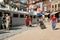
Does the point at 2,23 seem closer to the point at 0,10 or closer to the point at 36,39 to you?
the point at 0,10

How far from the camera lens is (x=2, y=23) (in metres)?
23.6

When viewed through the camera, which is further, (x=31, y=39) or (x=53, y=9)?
(x=53, y=9)

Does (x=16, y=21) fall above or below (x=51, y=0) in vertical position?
below

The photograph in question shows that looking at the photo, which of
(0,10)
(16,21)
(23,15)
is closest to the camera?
(0,10)

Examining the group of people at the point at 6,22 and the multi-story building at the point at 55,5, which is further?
the multi-story building at the point at 55,5

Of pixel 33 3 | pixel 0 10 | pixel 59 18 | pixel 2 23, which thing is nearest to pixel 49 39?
pixel 2 23

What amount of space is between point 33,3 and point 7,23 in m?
68.7

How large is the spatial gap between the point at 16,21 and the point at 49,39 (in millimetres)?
21340

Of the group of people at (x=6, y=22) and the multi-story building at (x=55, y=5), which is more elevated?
the multi-story building at (x=55, y=5)

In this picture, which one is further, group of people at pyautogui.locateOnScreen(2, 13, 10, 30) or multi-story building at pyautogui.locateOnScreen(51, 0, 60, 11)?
multi-story building at pyautogui.locateOnScreen(51, 0, 60, 11)

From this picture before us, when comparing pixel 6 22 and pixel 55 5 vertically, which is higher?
pixel 55 5

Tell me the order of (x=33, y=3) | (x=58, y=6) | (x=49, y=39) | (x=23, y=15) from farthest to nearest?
1. (x=33, y=3)
2. (x=58, y=6)
3. (x=23, y=15)
4. (x=49, y=39)

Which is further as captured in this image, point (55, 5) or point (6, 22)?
point (55, 5)

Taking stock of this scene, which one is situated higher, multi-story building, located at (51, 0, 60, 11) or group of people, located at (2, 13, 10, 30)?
multi-story building, located at (51, 0, 60, 11)
